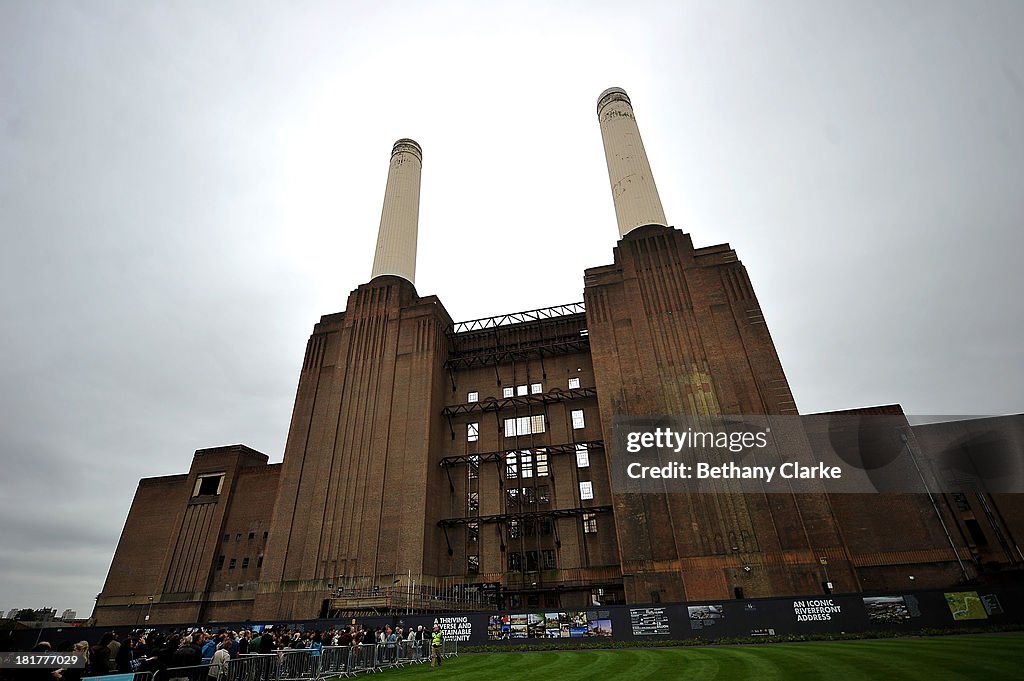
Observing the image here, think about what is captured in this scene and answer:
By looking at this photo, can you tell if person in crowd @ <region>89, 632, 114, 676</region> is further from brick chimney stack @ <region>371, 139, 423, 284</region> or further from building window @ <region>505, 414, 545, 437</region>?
brick chimney stack @ <region>371, 139, 423, 284</region>

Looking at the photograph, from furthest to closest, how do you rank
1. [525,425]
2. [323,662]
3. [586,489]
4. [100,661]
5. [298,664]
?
[525,425], [586,489], [323,662], [298,664], [100,661]

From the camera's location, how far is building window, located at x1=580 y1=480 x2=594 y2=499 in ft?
130

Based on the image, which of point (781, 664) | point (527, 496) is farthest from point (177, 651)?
point (527, 496)

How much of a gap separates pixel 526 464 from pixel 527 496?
249 cm

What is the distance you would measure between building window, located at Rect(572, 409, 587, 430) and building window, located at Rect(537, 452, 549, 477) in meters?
3.32

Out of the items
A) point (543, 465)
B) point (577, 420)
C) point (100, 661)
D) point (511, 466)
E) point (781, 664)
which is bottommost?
point (781, 664)

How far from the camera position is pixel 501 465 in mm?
41719

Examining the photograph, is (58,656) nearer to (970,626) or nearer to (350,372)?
(970,626)

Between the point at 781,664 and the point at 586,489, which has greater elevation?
the point at 586,489

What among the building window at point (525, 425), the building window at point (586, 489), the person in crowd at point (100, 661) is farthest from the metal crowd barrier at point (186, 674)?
the building window at point (525, 425)

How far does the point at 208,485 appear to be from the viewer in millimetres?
52094

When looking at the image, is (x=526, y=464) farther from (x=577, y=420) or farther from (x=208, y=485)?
(x=208, y=485)

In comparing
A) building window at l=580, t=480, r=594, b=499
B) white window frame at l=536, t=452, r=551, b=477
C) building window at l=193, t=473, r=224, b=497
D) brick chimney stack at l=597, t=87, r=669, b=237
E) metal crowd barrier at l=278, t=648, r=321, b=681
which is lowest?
metal crowd barrier at l=278, t=648, r=321, b=681

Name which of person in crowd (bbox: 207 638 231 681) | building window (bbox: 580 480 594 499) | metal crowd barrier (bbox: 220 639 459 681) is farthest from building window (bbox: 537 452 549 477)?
person in crowd (bbox: 207 638 231 681)
